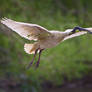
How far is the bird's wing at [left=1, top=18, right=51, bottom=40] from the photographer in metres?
0.86

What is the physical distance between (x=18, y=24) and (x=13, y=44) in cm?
268

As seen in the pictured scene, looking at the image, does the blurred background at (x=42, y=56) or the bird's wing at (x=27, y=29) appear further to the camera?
the blurred background at (x=42, y=56)

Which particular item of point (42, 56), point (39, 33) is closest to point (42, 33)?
point (39, 33)

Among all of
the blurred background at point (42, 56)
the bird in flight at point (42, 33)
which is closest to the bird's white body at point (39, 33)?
the bird in flight at point (42, 33)

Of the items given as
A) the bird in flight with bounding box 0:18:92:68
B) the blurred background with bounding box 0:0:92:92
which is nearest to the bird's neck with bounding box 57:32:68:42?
the bird in flight with bounding box 0:18:92:68

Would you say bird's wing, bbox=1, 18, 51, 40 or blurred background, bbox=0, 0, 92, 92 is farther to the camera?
blurred background, bbox=0, 0, 92, 92

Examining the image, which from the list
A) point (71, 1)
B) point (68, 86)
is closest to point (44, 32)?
point (71, 1)

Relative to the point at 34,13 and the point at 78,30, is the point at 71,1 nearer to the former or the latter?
the point at 34,13

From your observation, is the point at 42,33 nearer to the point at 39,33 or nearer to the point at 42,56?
the point at 39,33

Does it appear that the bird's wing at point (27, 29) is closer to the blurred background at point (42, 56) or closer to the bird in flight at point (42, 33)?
the bird in flight at point (42, 33)

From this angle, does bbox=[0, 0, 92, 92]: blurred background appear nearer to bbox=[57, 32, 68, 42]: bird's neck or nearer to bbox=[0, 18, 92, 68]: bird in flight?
bbox=[0, 18, 92, 68]: bird in flight

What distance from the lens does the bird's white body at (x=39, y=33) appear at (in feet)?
2.76

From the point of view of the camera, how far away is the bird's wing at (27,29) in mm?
862

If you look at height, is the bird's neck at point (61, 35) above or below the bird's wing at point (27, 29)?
below
